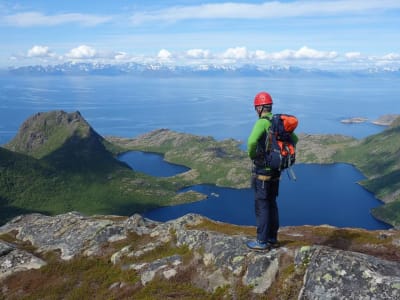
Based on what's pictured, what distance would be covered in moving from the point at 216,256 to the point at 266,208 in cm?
471

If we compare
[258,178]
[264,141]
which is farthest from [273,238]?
[264,141]

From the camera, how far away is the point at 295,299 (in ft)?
56.1

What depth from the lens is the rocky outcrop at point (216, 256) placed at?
56.0 feet

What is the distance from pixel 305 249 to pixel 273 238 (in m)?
2.49

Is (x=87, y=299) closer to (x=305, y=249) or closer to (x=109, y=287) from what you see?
(x=109, y=287)

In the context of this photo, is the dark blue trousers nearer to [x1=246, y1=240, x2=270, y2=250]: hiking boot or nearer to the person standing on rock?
the person standing on rock

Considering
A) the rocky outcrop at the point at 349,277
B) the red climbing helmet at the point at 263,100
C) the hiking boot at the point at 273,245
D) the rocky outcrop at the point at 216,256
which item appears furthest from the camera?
the hiking boot at the point at 273,245

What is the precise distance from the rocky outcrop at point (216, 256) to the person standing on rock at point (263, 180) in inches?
36.4

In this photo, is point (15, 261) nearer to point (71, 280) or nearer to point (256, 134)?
point (71, 280)

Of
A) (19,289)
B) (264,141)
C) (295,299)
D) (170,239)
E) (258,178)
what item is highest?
(264,141)

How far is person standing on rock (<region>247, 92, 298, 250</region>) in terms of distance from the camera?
63.1 ft

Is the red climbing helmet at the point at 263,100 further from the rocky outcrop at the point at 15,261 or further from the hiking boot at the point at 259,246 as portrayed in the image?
the rocky outcrop at the point at 15,261

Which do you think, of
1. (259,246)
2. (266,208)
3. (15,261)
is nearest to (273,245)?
(259,246)

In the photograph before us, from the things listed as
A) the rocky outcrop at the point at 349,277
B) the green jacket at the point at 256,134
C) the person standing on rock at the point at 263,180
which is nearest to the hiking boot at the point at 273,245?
the person standing on rock at the point at 263,180
